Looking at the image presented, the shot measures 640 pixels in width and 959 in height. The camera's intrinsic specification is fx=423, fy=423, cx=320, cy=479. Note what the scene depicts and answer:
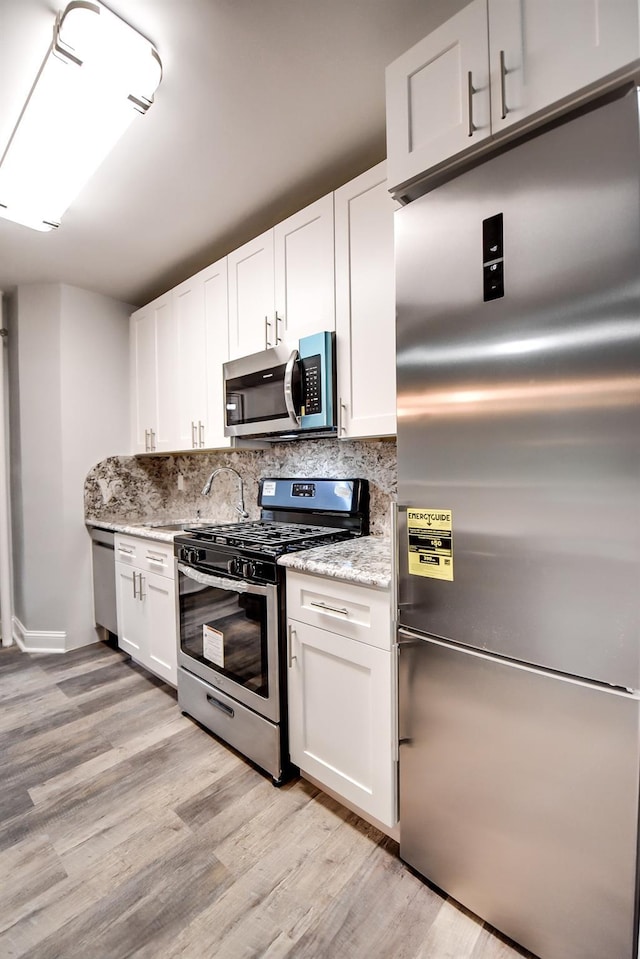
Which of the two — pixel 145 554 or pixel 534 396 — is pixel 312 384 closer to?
pixel 534 396

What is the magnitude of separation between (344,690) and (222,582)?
0.67m

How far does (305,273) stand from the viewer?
1878mm

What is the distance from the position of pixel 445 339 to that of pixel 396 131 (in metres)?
0.66

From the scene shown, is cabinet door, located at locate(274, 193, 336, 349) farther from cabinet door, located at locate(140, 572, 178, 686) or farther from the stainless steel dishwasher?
the stainless steel dishwasher

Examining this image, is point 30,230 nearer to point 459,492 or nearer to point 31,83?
point 31,83

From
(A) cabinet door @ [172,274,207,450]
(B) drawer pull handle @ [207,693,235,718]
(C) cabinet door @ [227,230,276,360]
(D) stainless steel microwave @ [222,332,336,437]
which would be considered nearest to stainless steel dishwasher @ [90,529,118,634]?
(A) cabinet door @ [172,274,207,450]

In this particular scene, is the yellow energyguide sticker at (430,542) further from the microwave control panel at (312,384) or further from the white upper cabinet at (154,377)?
the white upper cabinet at (154,377)

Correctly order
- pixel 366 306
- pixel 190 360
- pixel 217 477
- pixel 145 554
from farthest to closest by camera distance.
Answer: pixel 217 477
pixel 190 360
pixel 145 554
pixel 366 306

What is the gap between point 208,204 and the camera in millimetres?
2043

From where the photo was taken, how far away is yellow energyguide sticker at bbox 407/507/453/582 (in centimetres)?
112

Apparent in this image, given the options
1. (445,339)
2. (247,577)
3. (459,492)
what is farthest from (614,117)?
(247,577)

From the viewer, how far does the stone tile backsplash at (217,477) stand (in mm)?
2039

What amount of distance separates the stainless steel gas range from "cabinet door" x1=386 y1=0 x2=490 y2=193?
50.2 inches

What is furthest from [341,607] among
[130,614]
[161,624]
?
[130,614]
